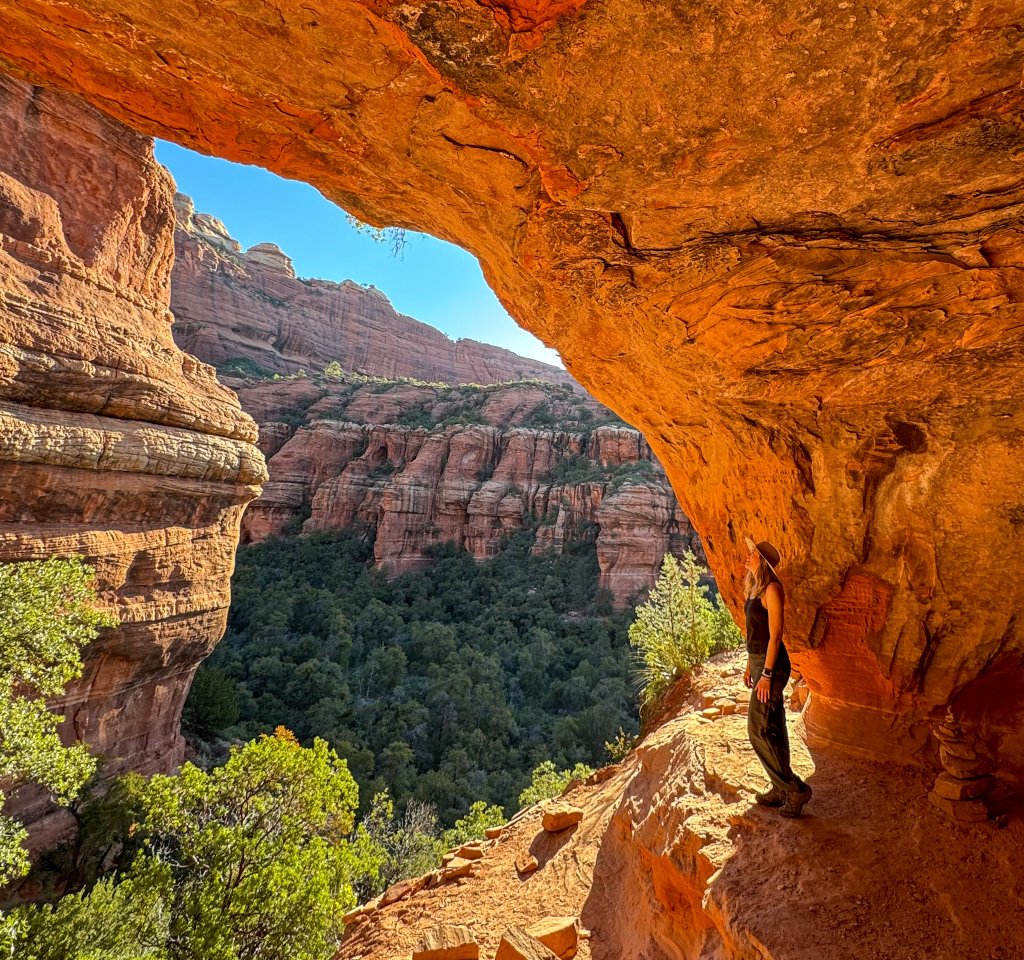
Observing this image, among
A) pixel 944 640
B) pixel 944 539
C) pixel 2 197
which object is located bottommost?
pixel 944 640

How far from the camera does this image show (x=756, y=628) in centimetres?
358

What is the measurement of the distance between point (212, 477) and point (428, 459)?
25.9m

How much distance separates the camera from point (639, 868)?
402 centimetres

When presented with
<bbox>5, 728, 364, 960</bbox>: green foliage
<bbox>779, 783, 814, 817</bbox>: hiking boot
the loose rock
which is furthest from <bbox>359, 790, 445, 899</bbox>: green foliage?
<bbox>779, 783, 814, 817</bbox>: hiking boot

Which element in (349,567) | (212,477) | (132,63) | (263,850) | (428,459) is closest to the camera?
(132,63)

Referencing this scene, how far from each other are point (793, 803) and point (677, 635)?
9716mm

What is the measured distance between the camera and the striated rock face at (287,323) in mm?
45000

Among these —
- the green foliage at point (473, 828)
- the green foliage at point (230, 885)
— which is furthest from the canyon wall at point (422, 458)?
the green foliage at point (230, 885)

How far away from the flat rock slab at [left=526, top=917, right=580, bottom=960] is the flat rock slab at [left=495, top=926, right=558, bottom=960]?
0.23m

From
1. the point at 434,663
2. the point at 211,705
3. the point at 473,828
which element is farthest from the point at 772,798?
the point at 434,663

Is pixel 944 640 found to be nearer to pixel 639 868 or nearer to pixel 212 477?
pixel 639 868

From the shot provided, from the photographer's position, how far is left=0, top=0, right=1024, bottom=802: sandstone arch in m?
1.52

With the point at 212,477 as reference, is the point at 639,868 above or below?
below

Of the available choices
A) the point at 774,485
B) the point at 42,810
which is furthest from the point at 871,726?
the point at 42,810
